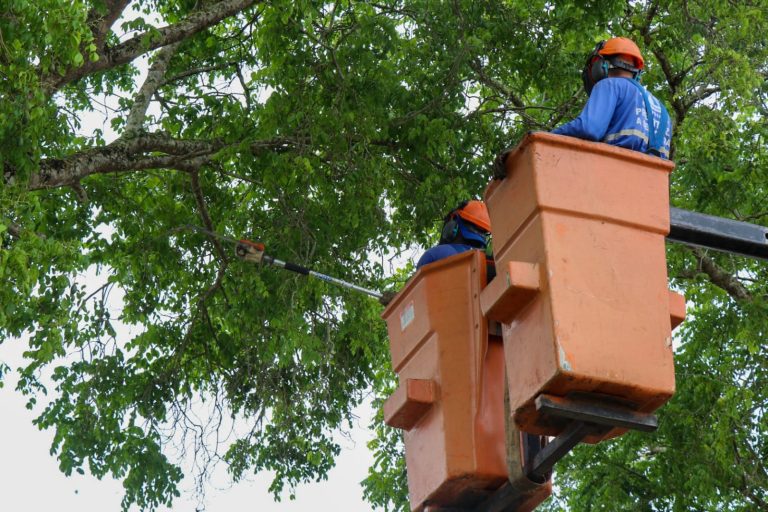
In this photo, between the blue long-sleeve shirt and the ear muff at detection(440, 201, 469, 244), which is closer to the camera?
the blue long-sleeve shirt

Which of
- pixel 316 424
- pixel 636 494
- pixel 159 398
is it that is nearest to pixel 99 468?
pixel 159 398

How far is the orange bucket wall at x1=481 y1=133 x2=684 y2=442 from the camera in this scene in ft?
12.7

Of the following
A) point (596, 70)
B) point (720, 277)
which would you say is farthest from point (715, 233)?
point (720, 277)

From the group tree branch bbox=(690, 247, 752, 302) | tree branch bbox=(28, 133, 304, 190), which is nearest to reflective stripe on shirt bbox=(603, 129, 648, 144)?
tree branch bbox=(28, 133, 304, 190)

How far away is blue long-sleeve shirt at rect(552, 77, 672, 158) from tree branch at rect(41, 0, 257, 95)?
3.40 m

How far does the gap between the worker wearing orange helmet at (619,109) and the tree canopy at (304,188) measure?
326cm

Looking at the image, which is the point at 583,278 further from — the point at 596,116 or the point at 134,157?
the point at 134,157

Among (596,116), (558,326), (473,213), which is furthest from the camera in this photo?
(473,213)

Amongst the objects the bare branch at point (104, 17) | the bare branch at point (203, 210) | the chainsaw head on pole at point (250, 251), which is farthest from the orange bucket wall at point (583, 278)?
the bare branch at point (203, 210)

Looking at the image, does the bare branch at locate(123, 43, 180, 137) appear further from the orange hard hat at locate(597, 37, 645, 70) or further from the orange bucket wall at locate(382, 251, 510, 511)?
the orange hard hat at locate(597, 37, 645, 70)

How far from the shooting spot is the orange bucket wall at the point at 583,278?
3.88 m

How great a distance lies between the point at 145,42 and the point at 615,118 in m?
3.89

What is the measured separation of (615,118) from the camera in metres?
4.63

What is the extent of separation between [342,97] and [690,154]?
11.4 ft
